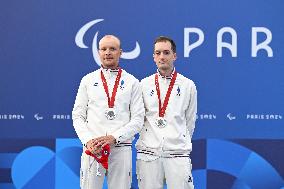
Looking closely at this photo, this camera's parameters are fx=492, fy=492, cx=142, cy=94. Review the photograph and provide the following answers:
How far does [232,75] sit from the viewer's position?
16.9 feet

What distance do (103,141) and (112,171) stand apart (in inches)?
12.1

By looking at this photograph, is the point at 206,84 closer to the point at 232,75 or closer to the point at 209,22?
the point at 232,75

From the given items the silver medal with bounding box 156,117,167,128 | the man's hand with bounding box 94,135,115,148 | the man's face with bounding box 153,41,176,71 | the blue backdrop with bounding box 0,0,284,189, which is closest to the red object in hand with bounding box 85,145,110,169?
the man's hand with bounding box 94,135,115,148

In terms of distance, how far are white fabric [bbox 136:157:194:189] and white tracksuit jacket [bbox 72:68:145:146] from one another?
0.89ft

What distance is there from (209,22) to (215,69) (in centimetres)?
49

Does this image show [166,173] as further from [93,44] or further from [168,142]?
[93,44]

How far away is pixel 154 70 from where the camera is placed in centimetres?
517

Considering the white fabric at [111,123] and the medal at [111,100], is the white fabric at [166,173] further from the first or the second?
the medal at [111,100]

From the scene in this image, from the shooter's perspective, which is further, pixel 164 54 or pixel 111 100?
pixel 164 54

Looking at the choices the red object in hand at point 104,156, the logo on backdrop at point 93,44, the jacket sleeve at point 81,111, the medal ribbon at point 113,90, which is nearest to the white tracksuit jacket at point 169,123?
the medal ribbon at point 113,90

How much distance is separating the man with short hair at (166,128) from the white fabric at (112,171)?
177 millimetres

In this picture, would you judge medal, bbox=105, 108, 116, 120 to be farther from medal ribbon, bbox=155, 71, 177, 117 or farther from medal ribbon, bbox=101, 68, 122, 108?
medal ribbon, bbox=155, 71, 177, 117

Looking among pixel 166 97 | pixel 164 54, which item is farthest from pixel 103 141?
pixel 164 54

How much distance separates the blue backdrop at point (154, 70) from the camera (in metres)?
5.12
